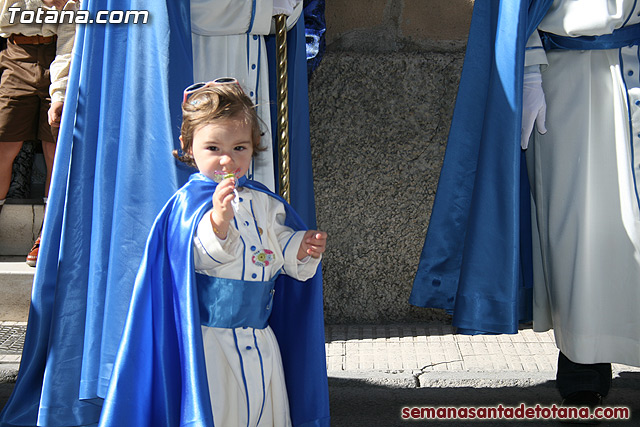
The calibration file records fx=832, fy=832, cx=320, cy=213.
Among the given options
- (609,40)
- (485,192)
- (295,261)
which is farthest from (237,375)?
(609,40)

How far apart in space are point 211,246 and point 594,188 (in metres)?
1.48

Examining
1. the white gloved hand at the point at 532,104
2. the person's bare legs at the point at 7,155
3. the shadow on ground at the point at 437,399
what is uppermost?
the person's bare legs at the point at 7,155

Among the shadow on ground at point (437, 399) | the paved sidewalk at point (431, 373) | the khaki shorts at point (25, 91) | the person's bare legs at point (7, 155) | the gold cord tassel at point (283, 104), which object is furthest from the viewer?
the person's bare legs at point (7, 155)

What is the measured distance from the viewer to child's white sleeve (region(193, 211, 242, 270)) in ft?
6.68

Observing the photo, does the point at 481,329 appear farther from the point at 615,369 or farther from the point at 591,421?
the point at 615,369

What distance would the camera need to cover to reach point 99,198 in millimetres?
2736

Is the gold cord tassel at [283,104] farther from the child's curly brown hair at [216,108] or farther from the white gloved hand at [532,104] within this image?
the white gloved hand at [532,104]

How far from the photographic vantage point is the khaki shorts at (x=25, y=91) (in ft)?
13.6

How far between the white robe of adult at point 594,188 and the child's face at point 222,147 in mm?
1247

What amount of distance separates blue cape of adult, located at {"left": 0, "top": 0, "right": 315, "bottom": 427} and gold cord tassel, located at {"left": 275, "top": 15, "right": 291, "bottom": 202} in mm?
304

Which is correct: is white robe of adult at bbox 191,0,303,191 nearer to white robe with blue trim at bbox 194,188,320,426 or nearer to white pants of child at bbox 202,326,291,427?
white robe with blue trim at bbox 194,188,320,426

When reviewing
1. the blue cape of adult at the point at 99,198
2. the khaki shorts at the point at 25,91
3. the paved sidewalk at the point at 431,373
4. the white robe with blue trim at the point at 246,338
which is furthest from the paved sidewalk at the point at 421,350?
the white robe with blue trim at the point at 246,338

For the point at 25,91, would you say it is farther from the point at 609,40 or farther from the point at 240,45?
the point at 609,40

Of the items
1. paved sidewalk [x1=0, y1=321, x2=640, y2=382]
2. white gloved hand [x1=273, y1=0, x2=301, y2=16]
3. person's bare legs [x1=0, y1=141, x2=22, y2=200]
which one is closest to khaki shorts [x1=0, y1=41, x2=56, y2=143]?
person's bare legs [x1=0, y1=141, x2=22, y2=200]
